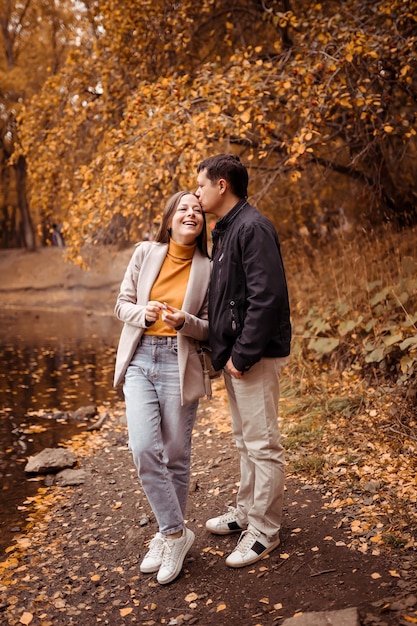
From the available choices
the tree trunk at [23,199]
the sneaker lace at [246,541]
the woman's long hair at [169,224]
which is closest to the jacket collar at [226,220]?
the woman's long hair at [169,224]

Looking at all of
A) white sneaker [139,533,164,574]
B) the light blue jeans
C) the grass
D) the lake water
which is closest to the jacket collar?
the light blue jeans

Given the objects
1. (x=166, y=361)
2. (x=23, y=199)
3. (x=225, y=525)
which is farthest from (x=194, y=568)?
(x=23, y=199)

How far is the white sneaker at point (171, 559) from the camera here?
353 centimetres

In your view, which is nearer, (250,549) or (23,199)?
(250,549)

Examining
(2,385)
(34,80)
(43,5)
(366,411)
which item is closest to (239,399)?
(366,411)

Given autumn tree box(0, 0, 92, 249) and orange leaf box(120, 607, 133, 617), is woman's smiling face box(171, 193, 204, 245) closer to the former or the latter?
orange leaf box(120, 607, 133, 617)

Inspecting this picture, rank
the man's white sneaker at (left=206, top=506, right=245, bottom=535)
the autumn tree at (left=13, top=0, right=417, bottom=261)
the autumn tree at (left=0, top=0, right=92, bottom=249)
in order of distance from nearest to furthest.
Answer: the man's white sneaker at (left=206, top=506, right=245, bottom=535) < the autumn tree at (left=13, top=0, right=417, bottom=261) < the autumn tree at (left=0, top=0, right=92, bottom=249)

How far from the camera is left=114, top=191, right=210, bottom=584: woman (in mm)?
3471

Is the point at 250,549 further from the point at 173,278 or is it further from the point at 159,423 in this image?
the point at 173,278

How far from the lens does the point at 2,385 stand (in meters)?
9.34

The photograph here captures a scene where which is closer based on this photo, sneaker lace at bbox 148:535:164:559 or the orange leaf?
the orange leaf

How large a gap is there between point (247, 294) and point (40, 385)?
6596 mm

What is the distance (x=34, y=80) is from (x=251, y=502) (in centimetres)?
2222

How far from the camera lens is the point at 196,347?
3.59 m
